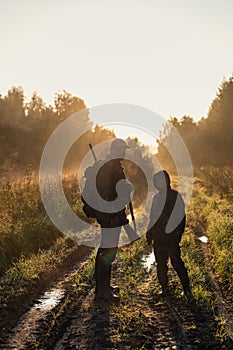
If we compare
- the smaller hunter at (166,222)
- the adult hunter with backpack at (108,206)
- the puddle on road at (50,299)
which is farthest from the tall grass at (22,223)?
the smaller hunter at (166,222)

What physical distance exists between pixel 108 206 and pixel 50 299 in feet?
6.84

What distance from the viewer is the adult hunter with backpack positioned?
291 inches

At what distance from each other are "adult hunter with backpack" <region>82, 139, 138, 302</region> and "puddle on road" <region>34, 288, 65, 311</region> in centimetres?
77

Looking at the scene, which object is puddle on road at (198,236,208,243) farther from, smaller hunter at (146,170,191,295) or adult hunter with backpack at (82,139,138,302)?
adult hunter with backpack at (82,139,138,302)

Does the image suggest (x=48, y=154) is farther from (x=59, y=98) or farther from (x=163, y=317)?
(x=163, y=317)

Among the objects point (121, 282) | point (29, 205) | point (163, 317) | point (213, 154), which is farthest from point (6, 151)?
point (163, 317)

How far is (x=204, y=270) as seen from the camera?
8.77 metres

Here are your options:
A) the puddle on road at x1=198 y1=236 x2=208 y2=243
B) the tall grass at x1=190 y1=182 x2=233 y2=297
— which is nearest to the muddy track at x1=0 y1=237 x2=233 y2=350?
the tall grass at x1=190 y1=182 x2=233 y2=297

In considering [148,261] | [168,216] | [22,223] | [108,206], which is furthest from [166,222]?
[22,223]

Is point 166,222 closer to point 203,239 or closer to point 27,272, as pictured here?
point 27,272

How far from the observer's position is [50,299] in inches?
285

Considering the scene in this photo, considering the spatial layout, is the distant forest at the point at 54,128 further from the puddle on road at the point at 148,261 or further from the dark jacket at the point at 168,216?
the dark jacket at the point at 168,216

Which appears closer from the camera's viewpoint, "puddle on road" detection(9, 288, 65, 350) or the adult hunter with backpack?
"puddle on road" detection(9, 288, 65, 350)

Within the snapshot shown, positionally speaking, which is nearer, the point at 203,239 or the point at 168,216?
the point at 168,216
